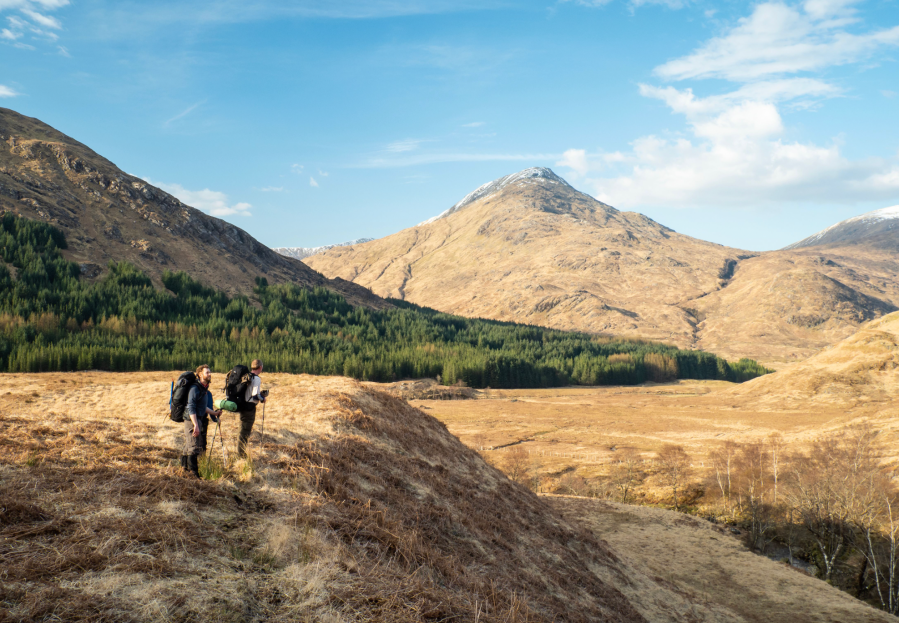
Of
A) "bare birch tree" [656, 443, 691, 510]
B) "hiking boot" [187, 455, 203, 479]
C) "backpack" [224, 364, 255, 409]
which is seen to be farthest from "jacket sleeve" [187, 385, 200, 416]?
"bare birch tree" [656, 443, 691, 510]

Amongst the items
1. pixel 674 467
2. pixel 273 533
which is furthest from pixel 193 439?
pixel 674 467

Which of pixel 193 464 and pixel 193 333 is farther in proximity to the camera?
pixel 193 333

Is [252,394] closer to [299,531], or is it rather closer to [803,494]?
[299,531]

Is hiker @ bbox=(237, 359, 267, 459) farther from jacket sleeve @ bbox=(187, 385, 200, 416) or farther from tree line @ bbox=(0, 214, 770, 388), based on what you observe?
tree line @ bbox=(0, 214, 770, 388)

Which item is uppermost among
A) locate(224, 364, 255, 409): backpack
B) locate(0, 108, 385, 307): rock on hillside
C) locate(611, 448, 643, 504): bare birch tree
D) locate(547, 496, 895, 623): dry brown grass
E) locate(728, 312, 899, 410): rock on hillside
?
locate(0, 108, 385, 307): rock on hillside

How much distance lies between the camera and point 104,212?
155000mm

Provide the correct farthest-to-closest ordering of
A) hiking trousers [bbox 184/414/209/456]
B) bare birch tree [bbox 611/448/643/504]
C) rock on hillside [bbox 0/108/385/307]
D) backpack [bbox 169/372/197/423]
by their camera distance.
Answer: rock on hillside [bbox 0/108/385/307] → bare birch tree [bbox 611/448/643/504] → hiking trousers [bbox 184/414/209/456] → backpack [bbox 169/372/197/423]

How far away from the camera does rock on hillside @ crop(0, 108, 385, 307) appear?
448 feet

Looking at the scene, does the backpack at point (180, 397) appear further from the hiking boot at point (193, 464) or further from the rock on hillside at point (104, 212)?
the rock on hillside at point (104, 212)

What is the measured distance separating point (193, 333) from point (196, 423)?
12544 cm

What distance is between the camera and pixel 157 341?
111 meters

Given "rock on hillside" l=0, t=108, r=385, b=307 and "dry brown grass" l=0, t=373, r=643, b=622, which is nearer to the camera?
"dry brown grass" l=0, t=373, r=643, b=622

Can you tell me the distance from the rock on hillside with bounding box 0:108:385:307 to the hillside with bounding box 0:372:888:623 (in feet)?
446

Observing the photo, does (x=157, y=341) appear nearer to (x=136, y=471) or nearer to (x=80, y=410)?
(x=80, y=410)
